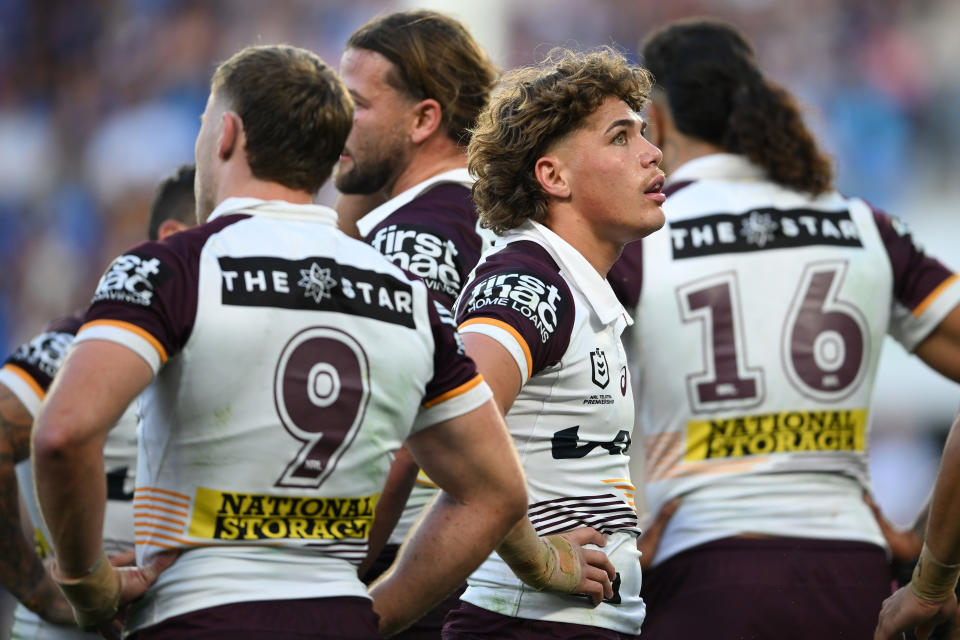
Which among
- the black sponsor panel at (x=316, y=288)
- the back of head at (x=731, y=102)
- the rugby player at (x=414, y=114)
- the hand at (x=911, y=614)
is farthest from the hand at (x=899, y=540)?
the black sponsor panel at (x=316, y=288)

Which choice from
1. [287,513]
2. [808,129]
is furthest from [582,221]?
[808,129]

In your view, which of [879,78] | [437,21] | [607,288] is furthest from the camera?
[879,78]

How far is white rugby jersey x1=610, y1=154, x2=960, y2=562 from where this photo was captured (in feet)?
14.0

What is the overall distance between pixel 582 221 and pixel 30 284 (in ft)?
31.2

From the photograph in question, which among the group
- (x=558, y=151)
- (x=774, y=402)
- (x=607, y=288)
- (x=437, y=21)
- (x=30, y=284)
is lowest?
(x=30, y=284)

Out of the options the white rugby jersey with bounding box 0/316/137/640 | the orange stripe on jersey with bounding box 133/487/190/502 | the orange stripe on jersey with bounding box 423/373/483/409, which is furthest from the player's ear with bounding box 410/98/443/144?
the orange stripe on jersey with bounding box 133/487/190/502

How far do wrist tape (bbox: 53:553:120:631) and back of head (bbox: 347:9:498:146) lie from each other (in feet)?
7.11

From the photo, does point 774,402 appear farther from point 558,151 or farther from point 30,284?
point 30,284

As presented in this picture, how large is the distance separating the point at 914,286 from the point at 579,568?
6.25 feet

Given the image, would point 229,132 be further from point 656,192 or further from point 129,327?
point 656,192

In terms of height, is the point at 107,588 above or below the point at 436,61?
below

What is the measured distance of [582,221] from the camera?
363cm

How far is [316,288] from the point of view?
9.43 feet

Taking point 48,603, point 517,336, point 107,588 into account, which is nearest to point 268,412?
point 107,588
